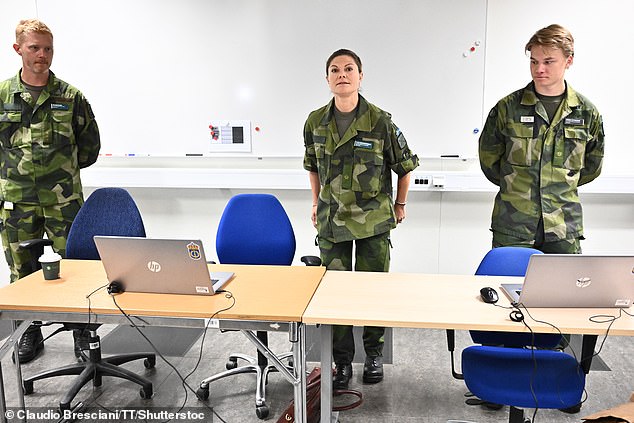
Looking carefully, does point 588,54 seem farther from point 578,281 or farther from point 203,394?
point 203,394

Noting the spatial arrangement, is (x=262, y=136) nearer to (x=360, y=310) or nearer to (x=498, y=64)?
(x=498, y=64)

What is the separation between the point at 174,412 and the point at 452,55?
279 centimetres

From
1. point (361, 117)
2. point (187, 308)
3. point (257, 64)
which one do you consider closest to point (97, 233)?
point (187, 308)

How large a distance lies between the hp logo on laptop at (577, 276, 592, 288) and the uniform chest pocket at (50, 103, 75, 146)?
2.75m

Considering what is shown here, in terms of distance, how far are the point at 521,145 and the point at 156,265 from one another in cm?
184

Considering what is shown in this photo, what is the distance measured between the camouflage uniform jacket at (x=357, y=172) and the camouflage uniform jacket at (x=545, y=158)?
1.92 feet

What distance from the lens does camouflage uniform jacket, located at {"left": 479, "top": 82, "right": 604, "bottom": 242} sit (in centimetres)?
262

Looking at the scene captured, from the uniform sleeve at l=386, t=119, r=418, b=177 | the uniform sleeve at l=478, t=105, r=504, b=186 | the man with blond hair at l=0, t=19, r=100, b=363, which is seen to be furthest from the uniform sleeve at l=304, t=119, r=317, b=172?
the man with blond hair at l=0, t=19, r=100, b=363

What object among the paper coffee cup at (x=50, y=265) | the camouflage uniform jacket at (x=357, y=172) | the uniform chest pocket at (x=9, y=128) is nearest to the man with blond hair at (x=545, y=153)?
the camouflage uniform jacket at (x=357, y=172)

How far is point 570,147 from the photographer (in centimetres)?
264

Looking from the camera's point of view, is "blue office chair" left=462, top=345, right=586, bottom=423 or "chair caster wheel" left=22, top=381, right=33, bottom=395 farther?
"chair caster wheel" left=22, top=381, right=33, bottom=395

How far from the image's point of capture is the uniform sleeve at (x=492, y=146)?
9.14 ft

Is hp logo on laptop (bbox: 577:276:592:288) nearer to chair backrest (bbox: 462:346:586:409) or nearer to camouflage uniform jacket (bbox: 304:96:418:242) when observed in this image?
chair backrest (bbox: 462:346:586:409)

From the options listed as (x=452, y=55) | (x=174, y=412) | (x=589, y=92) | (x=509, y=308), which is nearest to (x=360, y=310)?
(x=509, y=308)
